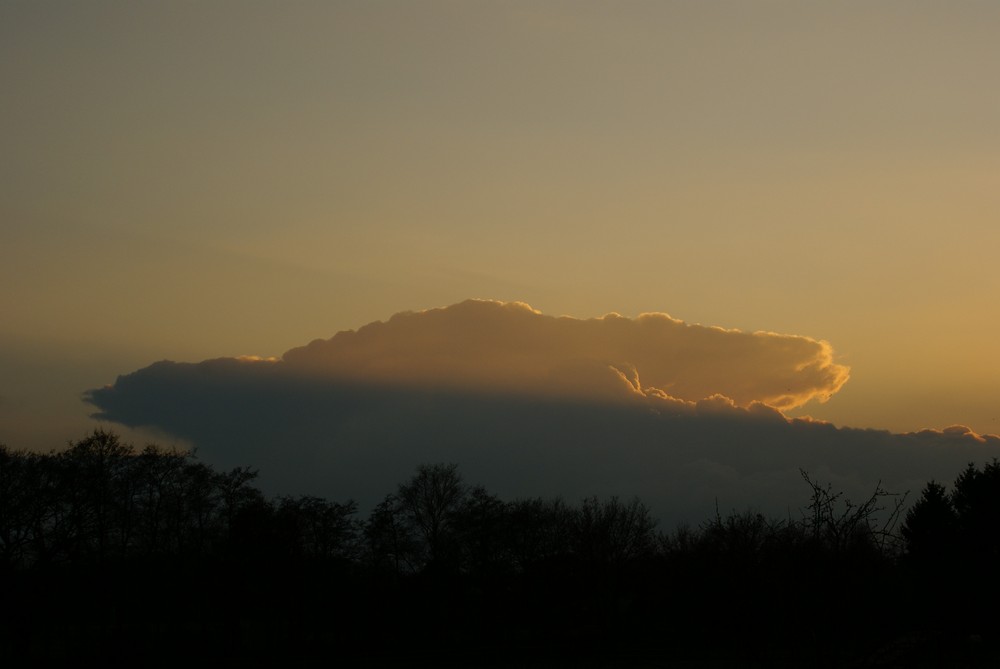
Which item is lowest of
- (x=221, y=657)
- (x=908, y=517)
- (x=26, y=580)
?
(x=221, y=657)

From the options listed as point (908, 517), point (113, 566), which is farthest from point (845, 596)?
point (908, 517)

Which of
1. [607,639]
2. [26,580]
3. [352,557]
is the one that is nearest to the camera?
[26,580]

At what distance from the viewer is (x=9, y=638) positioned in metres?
60.6

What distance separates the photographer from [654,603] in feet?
289

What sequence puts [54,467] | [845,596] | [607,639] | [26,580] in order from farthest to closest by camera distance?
[607,639] → [54,467] → [26,580] → [845,596]

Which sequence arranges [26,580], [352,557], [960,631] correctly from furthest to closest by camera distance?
[352,557], [26,580], [960,631]

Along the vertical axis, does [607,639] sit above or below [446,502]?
below

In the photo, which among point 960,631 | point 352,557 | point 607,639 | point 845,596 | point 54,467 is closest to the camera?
point 845,596

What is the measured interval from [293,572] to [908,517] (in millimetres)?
45994

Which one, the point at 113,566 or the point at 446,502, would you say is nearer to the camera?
the point at 113,566

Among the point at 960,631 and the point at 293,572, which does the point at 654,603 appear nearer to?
the point at 293,572

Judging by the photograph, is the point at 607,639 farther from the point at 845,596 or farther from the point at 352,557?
the point at 845,596

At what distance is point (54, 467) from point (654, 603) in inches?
1950

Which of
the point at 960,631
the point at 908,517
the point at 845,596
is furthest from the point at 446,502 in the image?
the point at 845,596
